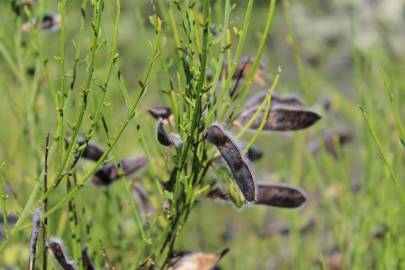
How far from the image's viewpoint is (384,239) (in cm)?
148

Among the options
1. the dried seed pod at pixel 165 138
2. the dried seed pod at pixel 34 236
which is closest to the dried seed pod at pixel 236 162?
the dried seed pod at pixel 165 138

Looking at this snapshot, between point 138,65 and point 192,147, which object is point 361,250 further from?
A: point 138,65

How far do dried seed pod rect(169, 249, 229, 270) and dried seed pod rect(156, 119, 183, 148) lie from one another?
229 mm

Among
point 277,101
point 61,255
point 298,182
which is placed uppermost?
point 277,101

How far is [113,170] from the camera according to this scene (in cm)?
128

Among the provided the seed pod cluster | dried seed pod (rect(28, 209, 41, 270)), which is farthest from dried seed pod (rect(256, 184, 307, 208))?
dried seed pod (rect(28, 209, 41, 270))

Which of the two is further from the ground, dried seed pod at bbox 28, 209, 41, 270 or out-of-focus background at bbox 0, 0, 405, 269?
dried seed pod at bbox 28, 209, 41, 270

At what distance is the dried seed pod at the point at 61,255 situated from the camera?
1014mm

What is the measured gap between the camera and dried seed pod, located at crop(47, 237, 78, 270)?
1014 mm

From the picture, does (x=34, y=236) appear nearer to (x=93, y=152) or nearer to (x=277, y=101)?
(x=93, y=152)

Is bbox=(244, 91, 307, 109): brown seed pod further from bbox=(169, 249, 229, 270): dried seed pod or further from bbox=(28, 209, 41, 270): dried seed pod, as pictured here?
bbox=(28, 209, 41, 270): dried seed pod

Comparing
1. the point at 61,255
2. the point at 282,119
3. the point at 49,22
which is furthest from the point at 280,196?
the point at 49,22

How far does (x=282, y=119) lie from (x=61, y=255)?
40 centimetres

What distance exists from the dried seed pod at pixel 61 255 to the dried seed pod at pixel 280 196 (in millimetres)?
318
